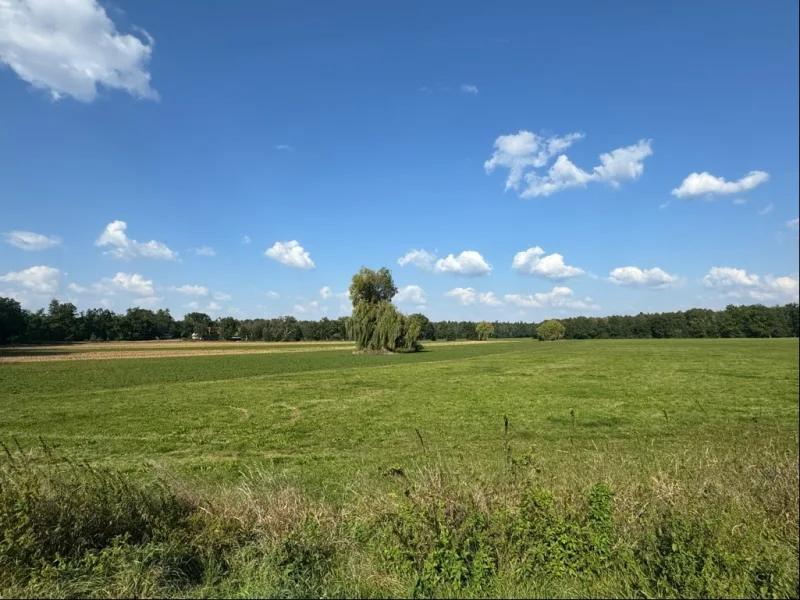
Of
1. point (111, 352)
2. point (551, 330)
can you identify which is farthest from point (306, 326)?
point (111, 352)

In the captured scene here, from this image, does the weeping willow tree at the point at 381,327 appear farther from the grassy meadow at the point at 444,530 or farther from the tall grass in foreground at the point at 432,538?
the tall grass in foreground at the point at 432,538

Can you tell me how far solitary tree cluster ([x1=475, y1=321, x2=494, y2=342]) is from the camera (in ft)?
497

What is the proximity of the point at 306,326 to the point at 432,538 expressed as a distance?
444ft

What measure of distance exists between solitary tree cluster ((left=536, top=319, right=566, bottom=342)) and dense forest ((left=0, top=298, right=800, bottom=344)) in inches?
123

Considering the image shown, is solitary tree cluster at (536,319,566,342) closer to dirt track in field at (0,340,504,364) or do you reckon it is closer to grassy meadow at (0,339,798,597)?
dirt track in field at (0,340,504,364)

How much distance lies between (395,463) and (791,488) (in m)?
7.73

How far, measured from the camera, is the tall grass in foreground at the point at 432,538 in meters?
4.17

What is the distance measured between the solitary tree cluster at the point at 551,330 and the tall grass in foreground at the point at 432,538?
114m

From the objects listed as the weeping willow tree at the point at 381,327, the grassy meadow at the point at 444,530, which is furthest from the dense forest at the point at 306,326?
the weeping willow tree at the point at 381,327

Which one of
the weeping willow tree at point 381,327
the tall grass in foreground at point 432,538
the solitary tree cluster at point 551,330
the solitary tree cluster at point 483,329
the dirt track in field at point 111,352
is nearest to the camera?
the tall grass in foreground at point 432,538

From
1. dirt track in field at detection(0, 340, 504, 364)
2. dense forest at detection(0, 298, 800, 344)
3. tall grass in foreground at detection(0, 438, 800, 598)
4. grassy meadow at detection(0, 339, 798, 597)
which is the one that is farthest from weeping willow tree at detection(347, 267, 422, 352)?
tall grass in foreground at detection(0, 438, 800, 598)

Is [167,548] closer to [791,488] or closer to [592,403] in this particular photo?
[791,488]

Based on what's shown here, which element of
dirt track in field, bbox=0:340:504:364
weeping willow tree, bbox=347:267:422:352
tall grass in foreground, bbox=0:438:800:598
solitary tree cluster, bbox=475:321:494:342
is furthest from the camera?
solitary tree cluster, bbox=475:321:494:342

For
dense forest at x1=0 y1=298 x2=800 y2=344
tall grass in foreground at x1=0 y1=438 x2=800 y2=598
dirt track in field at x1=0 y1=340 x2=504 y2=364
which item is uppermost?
dense forest at x1=0 y1=298 x2=800 y2=344
